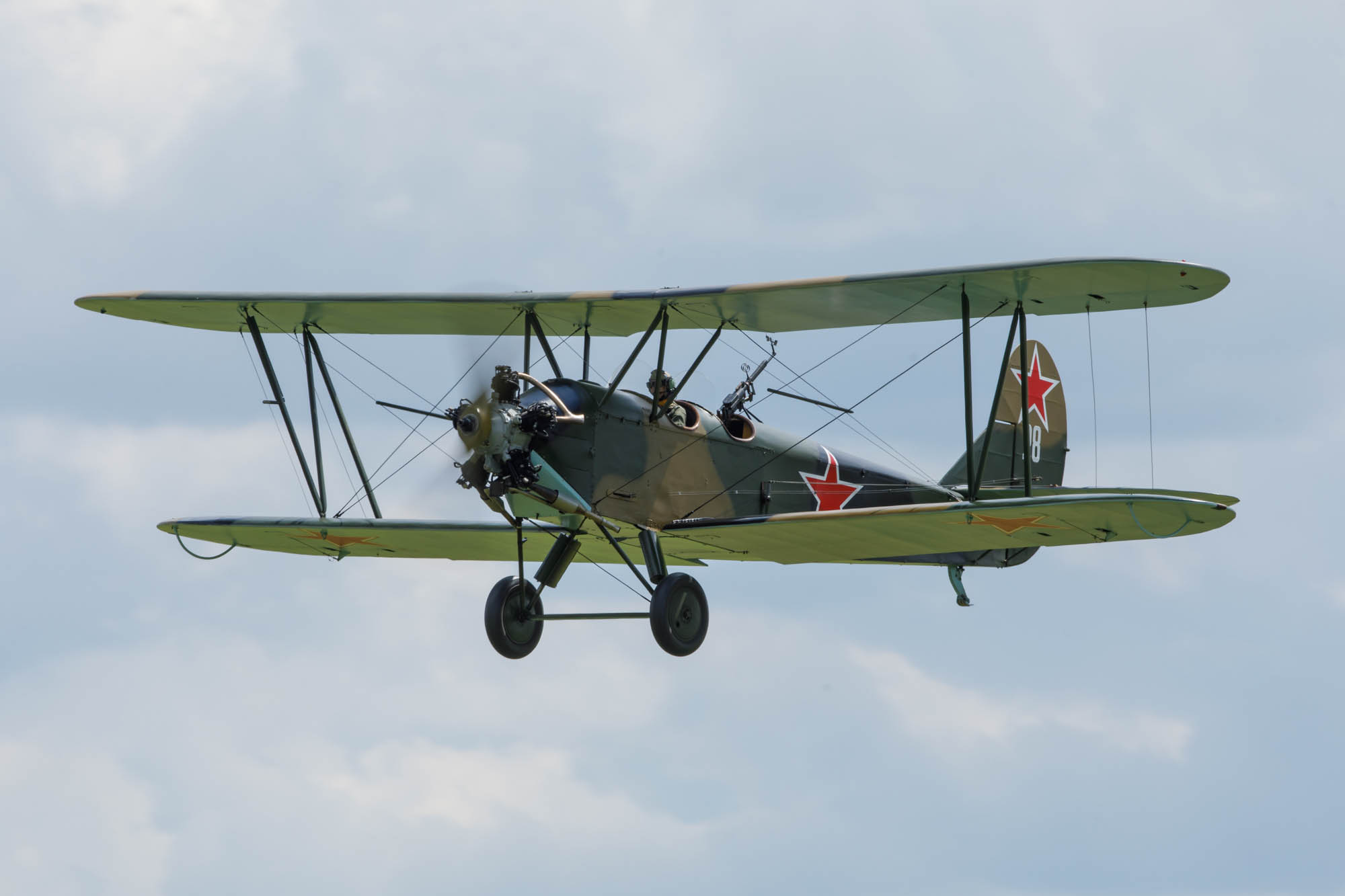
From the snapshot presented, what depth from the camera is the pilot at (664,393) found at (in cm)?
1638

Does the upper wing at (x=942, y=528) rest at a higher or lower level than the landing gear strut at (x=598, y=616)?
higher

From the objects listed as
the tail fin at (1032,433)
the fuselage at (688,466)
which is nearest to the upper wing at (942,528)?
the fuselage at (688,466)

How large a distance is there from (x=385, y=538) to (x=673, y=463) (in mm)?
3521

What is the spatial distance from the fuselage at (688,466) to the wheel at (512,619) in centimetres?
133

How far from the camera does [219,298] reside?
17531 mm

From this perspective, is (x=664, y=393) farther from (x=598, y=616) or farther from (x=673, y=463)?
(x=598, y=616)

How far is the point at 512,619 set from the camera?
16531 millimetres

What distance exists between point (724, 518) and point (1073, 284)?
3769mm

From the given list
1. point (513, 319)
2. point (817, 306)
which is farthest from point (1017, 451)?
point (513, 319)

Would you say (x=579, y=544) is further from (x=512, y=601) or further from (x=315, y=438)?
(x=315, y=438)

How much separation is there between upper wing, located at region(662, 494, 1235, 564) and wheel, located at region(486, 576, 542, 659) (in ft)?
4.59

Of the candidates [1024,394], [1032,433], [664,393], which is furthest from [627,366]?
[1032,433]

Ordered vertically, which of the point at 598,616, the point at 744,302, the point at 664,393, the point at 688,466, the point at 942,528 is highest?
the point at 744,302

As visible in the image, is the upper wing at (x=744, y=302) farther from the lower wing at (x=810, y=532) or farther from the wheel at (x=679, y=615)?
the wheel at (x=679, y=615)
